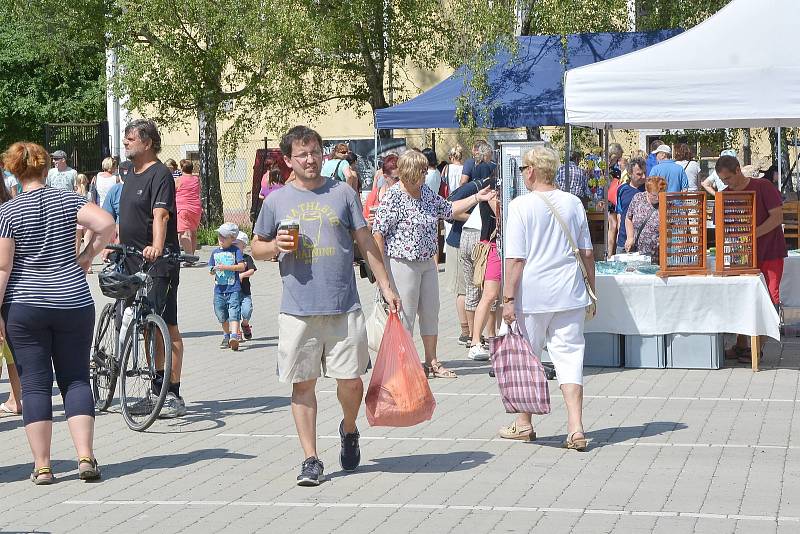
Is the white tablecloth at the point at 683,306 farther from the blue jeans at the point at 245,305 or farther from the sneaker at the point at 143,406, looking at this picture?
the sneaker at the point at 143,406

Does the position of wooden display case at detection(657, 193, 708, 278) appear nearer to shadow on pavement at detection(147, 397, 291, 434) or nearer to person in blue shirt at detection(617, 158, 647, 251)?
shadow on pavement at detection(147, 397, 291, 434)

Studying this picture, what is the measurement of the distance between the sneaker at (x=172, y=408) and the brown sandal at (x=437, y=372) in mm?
2341

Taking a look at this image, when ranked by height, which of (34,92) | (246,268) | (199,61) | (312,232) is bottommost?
(246,268)

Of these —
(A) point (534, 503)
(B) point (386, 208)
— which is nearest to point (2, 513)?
(A) point (534, 503)

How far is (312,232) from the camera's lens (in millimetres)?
6871

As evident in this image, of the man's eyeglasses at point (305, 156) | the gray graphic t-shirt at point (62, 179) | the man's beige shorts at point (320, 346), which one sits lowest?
the man's beige shorts at point (320, 346)

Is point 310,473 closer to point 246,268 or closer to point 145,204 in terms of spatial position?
point 145,204

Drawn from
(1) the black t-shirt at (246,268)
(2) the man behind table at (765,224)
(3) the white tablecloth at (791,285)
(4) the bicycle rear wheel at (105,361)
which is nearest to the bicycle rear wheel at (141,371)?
(4) the bicycle rear wheel at (105,361)

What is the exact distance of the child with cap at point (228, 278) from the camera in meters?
12.6

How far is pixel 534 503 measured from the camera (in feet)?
21.6

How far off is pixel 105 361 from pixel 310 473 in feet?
9.23

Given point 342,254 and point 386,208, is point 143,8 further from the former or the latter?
point 342,254

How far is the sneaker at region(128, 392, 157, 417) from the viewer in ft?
29.2

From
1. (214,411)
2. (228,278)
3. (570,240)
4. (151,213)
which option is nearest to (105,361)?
(214,411)
